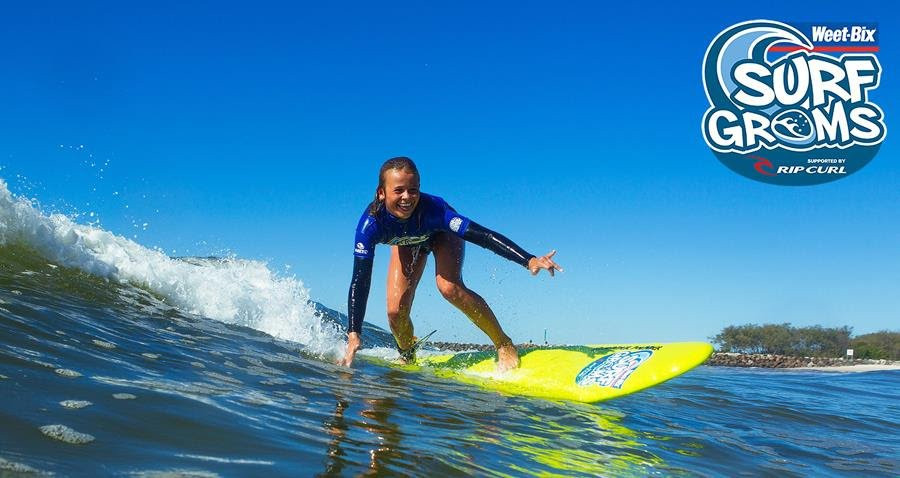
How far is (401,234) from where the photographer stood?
607 cm

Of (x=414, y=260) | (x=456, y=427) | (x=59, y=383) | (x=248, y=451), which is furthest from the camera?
(x=414, y=260)

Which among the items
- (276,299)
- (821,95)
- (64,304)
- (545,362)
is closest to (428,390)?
(545,362)

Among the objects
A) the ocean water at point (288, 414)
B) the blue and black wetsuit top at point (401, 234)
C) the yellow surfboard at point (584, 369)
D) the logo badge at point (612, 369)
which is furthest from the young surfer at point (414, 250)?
the logo badge at point (612, 369)

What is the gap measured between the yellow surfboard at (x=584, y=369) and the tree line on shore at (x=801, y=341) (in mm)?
33125

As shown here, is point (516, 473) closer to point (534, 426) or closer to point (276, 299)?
point (534, 426)

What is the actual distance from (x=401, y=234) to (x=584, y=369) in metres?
1.99

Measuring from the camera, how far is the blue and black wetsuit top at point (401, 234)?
19.1ft

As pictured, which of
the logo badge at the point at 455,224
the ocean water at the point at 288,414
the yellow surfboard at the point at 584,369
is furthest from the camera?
the logo badge at the point at 455,224

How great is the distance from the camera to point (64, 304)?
561 cm

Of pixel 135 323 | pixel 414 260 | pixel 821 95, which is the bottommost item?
pixel 135 323

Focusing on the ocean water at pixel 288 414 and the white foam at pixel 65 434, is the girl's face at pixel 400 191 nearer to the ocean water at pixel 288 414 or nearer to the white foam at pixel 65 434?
the ocean water at pixel 288 414

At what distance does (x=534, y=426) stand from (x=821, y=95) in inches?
463

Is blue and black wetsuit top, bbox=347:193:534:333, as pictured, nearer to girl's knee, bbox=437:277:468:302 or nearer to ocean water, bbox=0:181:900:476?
girl's knee, bbox=437:277:468:302

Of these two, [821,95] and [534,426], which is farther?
[821,95]
